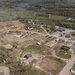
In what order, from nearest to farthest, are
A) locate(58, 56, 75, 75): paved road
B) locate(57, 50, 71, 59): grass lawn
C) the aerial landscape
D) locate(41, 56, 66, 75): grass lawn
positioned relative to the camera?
locate(58, 56, 75, 75): paved road
locate(41, 56, 66, 75): grass lawn
the aerial landscape
locate(57, 50, 71, 59): grass lawn

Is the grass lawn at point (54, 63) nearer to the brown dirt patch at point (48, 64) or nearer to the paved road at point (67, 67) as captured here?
the brown dirt patch at point (48, 64)

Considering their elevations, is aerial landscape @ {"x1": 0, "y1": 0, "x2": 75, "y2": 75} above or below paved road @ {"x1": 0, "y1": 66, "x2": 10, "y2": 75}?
below

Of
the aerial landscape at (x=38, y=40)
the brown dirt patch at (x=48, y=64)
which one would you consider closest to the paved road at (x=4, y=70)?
the aerial landscape at (x=38, y=40)

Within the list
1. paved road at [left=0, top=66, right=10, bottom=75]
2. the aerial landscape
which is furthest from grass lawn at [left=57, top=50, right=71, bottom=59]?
paved road at [left=0, top=66, right=10, bottom=75]

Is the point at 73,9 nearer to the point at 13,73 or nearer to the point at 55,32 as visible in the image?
the point at 55,32

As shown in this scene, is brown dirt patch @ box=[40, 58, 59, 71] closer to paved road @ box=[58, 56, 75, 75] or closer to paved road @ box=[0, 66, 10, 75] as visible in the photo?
paved road @ box=[58, 56, 75, 75]

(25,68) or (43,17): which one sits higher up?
(25,68)

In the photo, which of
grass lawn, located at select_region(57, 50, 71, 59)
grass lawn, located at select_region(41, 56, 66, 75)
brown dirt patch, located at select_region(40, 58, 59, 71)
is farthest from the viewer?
grass lawn, located at select_region(57, 50, 71, 59)

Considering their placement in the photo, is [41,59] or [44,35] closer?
[41,59]

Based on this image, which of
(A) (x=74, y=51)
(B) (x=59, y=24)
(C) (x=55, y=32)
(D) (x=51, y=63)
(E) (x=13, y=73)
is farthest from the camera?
(B) (x=59, y=24)

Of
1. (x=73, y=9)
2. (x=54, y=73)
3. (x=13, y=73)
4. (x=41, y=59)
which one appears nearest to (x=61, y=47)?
(x=41, y=59)
